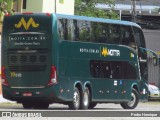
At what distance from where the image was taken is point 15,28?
94.8 ft

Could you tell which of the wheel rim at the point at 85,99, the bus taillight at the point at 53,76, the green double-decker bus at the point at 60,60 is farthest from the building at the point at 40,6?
the bus taillight at the point at 53,76

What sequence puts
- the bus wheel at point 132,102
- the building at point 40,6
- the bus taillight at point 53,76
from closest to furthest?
1. the bus taillight at point 53,76
2. the bus wheel at point 132,102
3. the building at point 40,6

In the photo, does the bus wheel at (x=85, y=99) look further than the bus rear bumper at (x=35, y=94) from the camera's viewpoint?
Yes

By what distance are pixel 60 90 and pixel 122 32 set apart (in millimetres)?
5645

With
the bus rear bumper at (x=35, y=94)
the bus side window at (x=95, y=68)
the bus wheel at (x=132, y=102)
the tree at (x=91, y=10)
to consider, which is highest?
the tree at (x=91, y=10)

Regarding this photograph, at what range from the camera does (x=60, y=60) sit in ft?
93.7

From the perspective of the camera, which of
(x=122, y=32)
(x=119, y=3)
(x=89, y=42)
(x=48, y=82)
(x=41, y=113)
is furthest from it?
(x=119, y=3)

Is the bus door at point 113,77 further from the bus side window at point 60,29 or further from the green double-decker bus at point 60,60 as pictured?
the bus side window at point 60,29

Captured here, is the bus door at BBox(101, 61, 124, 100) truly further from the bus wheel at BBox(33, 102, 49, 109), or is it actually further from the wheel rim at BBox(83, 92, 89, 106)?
the bus wheel at BBox(33, 102, 49, 109)

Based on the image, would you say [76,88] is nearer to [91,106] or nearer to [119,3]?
[91,106]

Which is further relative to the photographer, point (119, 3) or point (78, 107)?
point (119, 3)

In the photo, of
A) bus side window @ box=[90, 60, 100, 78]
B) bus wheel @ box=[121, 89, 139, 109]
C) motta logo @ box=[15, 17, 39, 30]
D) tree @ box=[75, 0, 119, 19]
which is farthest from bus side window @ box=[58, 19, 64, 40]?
tree @ box=[75, 0, 119, 19]

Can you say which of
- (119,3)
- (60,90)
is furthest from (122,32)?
(119,3)

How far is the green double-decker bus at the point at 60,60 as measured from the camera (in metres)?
28.3
